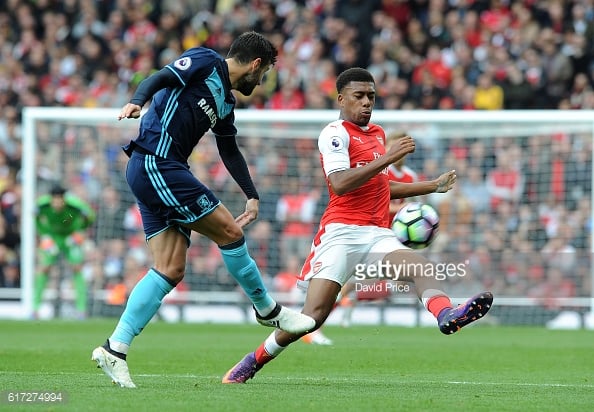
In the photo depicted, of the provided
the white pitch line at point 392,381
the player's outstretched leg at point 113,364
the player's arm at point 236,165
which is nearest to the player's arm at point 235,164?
the player's arm at point 236,165

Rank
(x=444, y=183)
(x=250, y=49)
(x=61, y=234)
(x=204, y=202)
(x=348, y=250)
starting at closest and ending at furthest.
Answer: (x=204, y=202), (x=250, y=49), (x=348, y=250), (x=444, y=183), (x=61, y=234)

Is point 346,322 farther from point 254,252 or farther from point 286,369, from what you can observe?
point 286,369

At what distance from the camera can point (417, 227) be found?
10391 mm

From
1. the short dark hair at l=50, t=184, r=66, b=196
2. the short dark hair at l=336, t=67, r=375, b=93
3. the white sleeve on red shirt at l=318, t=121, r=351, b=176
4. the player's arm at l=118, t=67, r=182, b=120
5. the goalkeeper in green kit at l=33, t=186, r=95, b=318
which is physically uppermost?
the short dark hair at l=336, t=67, r=375, b=93

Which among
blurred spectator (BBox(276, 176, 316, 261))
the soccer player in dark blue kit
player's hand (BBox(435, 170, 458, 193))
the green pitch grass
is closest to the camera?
the green pitch grass

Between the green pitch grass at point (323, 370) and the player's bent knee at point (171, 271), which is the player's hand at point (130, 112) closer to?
the player's bent knee at point (171, 271)

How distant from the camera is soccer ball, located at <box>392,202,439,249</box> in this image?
1034cm

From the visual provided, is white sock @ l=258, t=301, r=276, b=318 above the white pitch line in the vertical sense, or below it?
above

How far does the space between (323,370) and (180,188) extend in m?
2.89

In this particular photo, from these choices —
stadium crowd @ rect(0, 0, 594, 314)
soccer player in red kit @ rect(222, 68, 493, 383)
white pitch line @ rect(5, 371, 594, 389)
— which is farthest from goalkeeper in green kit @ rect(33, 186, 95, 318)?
soccer player in red kit @ rect(222, 68, 493, 383)

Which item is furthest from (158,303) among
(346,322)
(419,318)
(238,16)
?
(238,16)

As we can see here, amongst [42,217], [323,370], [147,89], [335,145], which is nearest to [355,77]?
[335,145]

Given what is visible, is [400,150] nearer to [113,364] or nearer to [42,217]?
[113,364]

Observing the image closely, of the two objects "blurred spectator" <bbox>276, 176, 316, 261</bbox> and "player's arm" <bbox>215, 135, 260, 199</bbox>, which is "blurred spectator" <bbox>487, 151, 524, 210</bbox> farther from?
"player's arm" <bbox>215, 135, 260, 199</bbox>
